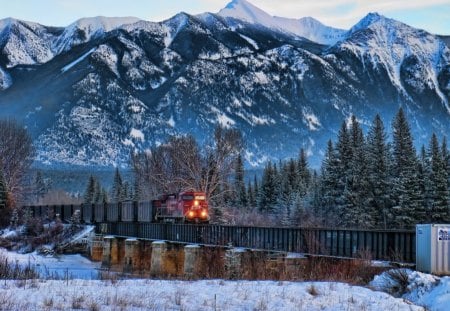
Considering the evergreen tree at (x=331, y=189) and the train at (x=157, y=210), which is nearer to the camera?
the train at (x=157, y=210)

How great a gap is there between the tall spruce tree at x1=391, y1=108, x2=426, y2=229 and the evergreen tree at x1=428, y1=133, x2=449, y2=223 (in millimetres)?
1147

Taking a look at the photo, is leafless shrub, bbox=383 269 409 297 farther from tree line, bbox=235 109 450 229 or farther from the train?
tree line, bbox=235 109 450 229

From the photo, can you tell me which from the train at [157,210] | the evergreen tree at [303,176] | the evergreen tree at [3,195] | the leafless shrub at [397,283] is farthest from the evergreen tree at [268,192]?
the leafless shrub at [397,283]

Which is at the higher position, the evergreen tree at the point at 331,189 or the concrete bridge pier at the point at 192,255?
the evergreen tree at the point at 331,189

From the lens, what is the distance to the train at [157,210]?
2287 inches

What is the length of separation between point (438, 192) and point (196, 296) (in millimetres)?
52895

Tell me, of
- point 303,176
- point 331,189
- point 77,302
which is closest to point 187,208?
point 331,189

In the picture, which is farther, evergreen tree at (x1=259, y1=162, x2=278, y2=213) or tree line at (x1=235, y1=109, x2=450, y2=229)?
evergreen tree at (x1=259, y1=162, x2=278, y2=213)

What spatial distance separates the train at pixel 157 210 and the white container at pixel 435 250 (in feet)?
115

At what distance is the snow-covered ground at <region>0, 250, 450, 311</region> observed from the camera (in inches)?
508

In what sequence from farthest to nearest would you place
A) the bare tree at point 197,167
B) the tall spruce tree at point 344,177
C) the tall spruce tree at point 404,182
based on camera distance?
the bare tree at point 197,167 < the tall spruce tree at point 344,177 < the tall spruce tree at point 404,182

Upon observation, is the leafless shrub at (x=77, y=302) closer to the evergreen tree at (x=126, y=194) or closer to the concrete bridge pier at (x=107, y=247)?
the concrete bridge pier at (x=107, y=247)

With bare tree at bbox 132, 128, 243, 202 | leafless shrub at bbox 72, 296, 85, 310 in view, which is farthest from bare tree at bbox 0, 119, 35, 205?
leafless shrub at bbox 72, 296, 85, 310

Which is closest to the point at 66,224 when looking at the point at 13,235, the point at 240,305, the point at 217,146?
the point at 13,235
